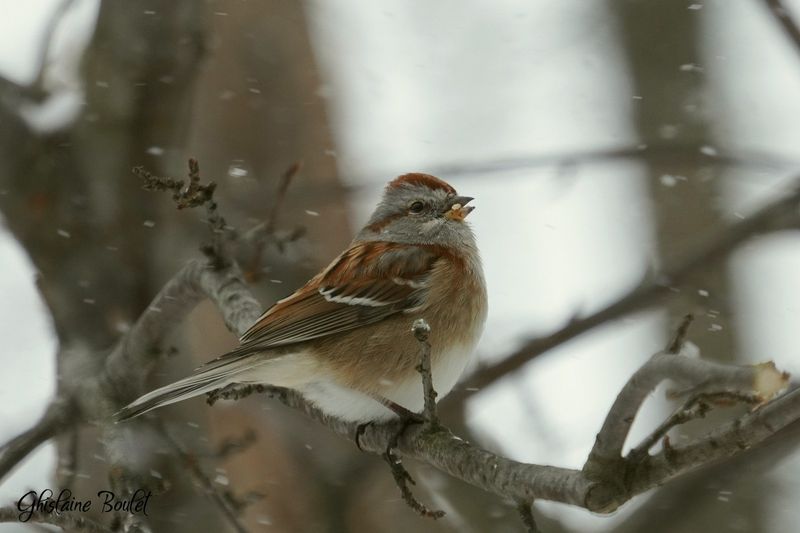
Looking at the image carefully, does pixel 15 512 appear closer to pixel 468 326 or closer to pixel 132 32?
pixel 468 326

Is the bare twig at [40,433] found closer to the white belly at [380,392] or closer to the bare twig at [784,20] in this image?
the white belly at [380,392]

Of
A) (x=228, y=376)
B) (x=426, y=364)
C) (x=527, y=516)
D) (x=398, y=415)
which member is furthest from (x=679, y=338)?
(x=228, y=376)

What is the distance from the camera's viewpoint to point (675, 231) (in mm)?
7254

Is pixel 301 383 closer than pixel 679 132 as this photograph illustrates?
Yes

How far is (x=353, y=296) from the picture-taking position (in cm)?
496

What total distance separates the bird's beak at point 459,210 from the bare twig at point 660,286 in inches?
35.5

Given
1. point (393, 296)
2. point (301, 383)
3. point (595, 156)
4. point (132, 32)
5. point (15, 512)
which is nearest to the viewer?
point (15, 512)

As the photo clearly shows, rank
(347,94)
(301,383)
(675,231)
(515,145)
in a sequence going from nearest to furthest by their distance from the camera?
(301,383), (675,231), (347,94), (515,145)

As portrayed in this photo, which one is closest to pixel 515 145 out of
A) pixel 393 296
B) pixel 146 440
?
pixel 393 296

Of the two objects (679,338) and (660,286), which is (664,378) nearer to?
(679,338)

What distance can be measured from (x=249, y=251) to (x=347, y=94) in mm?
3452
